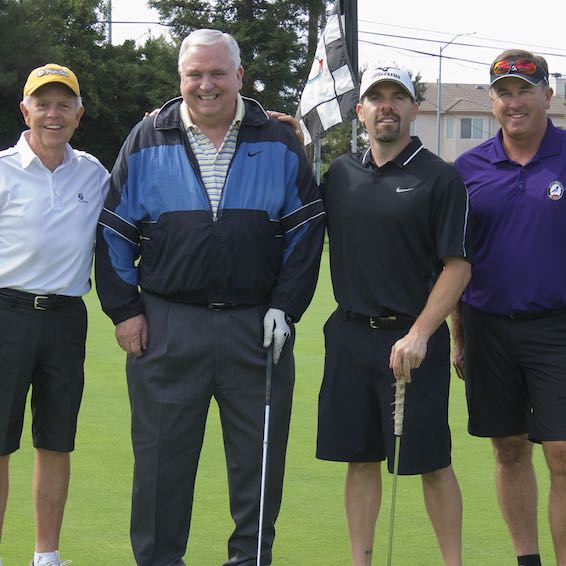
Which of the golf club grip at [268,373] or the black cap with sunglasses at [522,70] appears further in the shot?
the black cap with sunglasses at [522,70]

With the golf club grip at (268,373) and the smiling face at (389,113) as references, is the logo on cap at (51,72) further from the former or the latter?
the golf club grip at (268,373)

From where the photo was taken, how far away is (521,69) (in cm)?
448

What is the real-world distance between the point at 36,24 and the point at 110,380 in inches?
1113

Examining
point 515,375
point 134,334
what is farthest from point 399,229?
point 134,334

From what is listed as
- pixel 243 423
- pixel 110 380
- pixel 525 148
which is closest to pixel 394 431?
pixel 243 423

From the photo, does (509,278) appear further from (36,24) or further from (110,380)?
(36,24)

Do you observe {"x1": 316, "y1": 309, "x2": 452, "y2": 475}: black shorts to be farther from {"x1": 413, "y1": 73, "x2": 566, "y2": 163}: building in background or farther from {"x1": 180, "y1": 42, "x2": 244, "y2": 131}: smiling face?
{"x1": 413, "y1": 73, "x2": 566, "y2": 163}: building in background

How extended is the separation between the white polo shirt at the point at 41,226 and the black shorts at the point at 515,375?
170 centimetres

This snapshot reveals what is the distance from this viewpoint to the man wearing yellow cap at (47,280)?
14.5ft

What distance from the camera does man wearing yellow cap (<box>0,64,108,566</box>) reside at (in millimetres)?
4410

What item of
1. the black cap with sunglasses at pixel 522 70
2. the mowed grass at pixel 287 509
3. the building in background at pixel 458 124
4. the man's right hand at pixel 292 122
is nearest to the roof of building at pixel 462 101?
the building in background at pixel 458 124

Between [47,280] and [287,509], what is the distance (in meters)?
1.79

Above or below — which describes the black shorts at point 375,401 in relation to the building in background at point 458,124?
below

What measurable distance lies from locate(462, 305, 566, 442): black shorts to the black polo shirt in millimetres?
448
